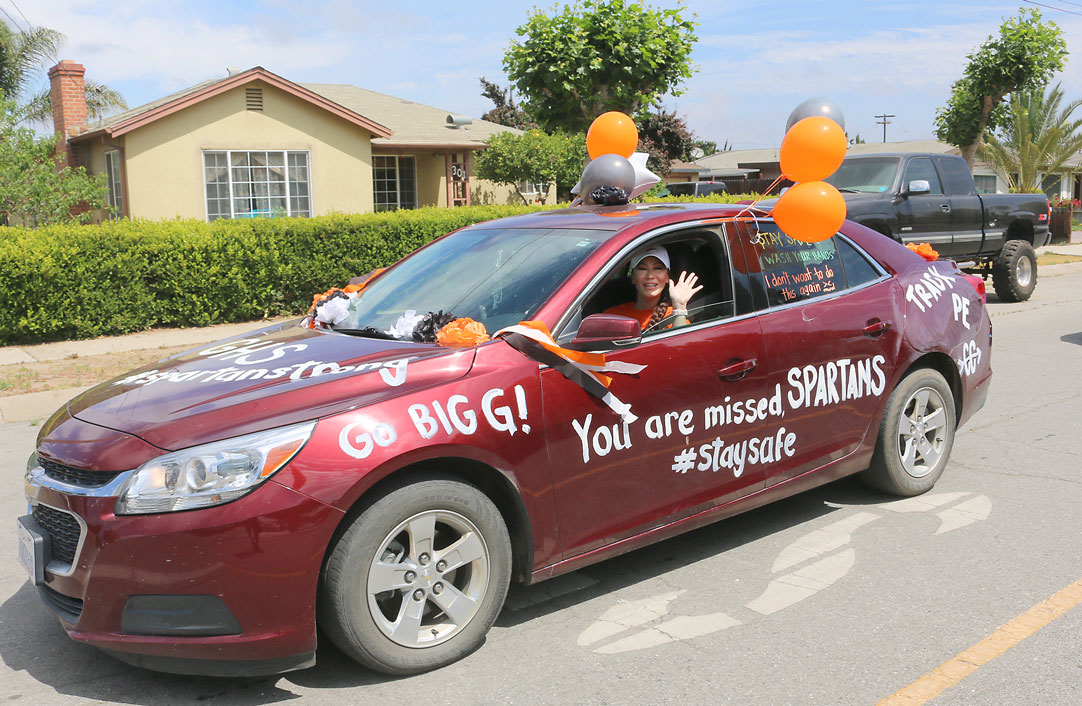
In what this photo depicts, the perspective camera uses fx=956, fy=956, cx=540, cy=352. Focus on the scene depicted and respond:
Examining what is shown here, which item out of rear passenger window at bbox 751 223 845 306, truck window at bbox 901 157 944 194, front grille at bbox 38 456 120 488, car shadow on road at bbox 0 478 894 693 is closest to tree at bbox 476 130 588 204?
truck window at bbox 901 157 944 194

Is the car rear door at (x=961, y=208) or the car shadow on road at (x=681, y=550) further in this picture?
the car rear door at (x=961, y=208)

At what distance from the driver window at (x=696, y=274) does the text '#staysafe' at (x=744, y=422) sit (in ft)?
1.43

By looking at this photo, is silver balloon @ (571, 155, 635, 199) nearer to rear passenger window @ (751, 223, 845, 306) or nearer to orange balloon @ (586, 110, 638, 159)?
orange balloon @ (586, 110, 638, 159)

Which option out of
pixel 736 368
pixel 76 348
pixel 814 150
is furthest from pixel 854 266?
pixel 76 348

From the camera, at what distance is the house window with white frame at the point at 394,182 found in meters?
24.4

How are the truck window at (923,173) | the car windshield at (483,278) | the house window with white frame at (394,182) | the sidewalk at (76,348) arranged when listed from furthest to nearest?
the house window with white frame at (394,182) < the truck window at (923,173) < the sidewalk at (76,348) < the car windshield at (483,278)

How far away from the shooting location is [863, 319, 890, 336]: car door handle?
495cm

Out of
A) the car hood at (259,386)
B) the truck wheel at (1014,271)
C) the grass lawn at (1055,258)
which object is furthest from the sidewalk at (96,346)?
the grass lawn at (1055,258)

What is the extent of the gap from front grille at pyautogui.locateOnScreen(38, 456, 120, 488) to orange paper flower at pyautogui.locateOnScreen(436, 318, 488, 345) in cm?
130

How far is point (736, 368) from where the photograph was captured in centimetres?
434

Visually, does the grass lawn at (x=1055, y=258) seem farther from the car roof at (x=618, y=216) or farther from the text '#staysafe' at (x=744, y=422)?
the car roof at (x=618, y=216)

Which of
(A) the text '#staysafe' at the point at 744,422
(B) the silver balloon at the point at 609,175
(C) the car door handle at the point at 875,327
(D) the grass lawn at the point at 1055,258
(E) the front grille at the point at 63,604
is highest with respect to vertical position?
(B) the silver balloon at the point at 609,175

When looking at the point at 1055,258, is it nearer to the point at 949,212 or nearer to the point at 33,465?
the point at 949,212

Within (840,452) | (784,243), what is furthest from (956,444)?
(784,243)
